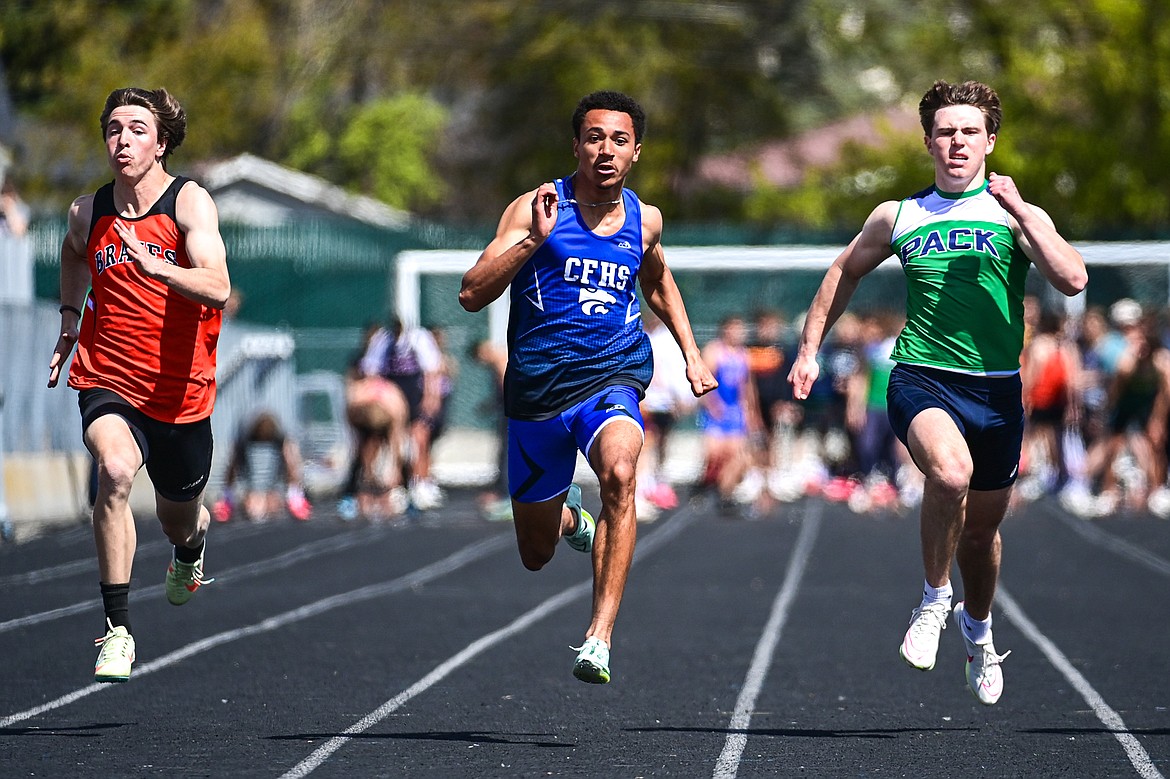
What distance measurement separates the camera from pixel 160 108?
7.25 meters

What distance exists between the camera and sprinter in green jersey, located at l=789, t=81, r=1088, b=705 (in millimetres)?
7090

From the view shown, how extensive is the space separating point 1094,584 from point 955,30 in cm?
2672

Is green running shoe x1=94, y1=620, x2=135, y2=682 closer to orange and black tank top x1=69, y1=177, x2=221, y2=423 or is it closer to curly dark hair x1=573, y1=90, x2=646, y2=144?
orange and black tank top x1=69, y1=177, x2=221, y2=423

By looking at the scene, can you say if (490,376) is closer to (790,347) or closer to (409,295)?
(409,295)

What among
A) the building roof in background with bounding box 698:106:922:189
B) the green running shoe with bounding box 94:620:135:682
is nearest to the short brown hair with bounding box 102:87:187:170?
the green running shoe with bounding box 94:620:135:682

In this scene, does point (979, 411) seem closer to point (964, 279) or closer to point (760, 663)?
point (964, 279)

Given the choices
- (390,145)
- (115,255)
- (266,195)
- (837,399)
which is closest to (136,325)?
(115,255)

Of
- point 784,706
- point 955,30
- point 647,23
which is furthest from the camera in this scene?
point 647,23

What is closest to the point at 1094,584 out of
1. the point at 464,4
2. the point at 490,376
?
the point at 490,376

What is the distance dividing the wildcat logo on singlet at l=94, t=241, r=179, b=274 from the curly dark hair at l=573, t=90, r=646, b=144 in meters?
1.60

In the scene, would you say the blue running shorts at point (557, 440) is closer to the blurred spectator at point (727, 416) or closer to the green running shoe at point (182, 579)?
the green running shoe at point (182, 579)

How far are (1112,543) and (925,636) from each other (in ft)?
32.5

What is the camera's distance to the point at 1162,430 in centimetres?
1939

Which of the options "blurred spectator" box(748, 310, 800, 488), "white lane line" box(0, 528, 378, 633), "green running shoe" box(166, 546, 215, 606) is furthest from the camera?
"blurred spectator" box(748, 310, 800, 488)
